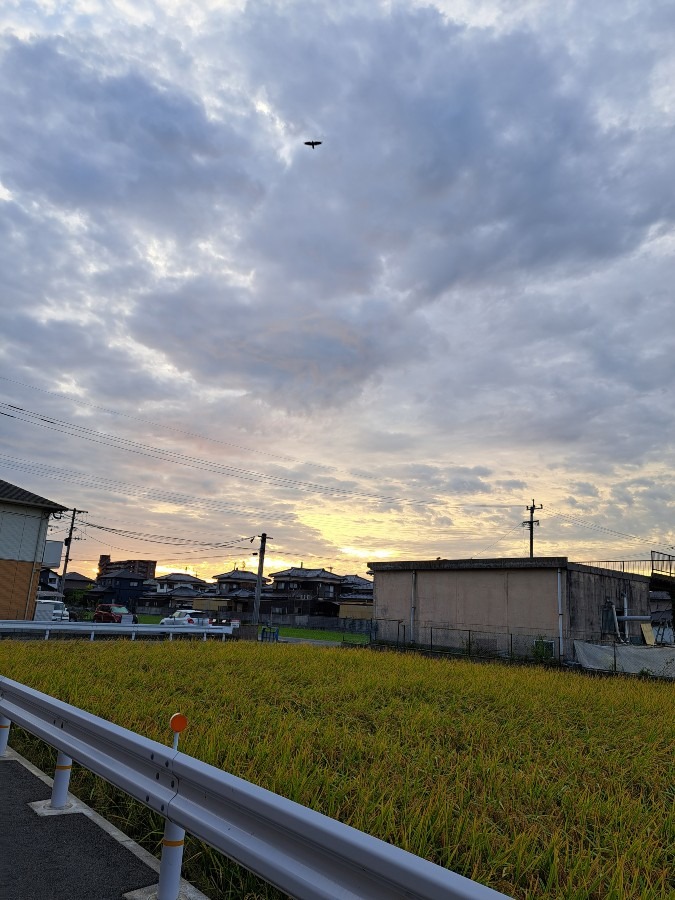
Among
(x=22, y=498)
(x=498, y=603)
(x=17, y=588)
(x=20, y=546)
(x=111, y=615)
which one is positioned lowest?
(x=111, y=615)

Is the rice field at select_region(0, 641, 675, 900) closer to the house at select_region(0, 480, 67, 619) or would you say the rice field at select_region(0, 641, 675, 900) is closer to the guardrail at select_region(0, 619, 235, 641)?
the guardrail at select_region(0, 619, 235, 641)

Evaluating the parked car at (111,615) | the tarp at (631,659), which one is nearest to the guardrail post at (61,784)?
the tarp at (631,659)

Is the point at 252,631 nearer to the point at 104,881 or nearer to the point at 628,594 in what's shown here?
the point at 628,594

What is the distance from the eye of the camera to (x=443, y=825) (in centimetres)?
480

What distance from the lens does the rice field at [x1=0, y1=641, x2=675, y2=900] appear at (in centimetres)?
441

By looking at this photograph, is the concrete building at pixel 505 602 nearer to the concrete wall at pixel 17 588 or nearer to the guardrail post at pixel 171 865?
the concrete wall at pixel 17 588

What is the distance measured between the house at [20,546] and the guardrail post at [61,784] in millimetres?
30576

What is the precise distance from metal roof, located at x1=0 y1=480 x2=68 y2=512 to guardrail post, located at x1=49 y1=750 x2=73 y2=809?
30.6 m

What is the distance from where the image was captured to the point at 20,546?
107ft

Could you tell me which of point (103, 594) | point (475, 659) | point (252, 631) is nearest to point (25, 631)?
point (252, 631)

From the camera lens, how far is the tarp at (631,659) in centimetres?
2033

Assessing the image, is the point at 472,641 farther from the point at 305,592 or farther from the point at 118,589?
the point at 118,589

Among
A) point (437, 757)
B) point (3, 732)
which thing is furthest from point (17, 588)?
point (437, 757)

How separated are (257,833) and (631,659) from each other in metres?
21.5
